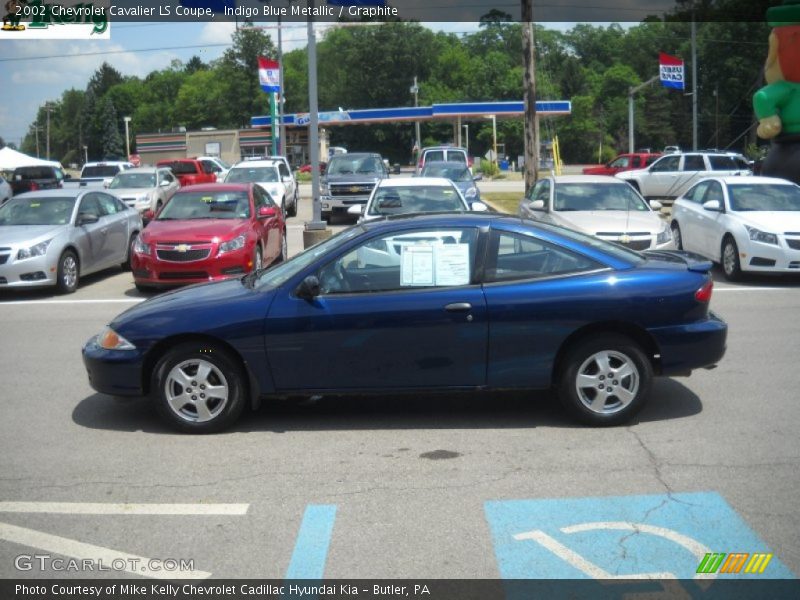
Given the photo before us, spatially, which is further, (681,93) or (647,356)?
(681,93)

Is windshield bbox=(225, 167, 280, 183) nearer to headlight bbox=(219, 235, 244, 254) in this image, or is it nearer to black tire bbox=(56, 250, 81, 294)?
black tire bbox=(56, 250, 81, 294)

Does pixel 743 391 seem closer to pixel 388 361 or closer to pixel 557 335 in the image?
pixel 557 335

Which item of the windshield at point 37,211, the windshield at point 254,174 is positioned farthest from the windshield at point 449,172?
the windshield at point 37,211

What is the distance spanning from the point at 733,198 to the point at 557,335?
8844mm

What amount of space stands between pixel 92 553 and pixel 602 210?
11188 millimetres

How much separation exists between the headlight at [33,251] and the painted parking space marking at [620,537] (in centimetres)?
1032

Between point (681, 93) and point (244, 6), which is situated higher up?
point (681, 93)

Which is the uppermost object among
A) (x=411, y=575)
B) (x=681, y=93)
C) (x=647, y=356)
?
(x=681, y=93)

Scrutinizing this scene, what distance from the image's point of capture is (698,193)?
614 inches

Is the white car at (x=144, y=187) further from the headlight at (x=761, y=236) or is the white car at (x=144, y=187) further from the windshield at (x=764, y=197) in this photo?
the headlight at (x=761, y=236)

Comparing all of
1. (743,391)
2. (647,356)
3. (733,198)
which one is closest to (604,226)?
(733,198)

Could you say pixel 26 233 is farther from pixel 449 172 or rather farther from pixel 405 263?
pixel 449 172

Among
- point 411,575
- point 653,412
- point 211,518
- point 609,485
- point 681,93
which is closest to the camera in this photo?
point 411,575

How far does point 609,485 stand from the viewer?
5488 millimetres
